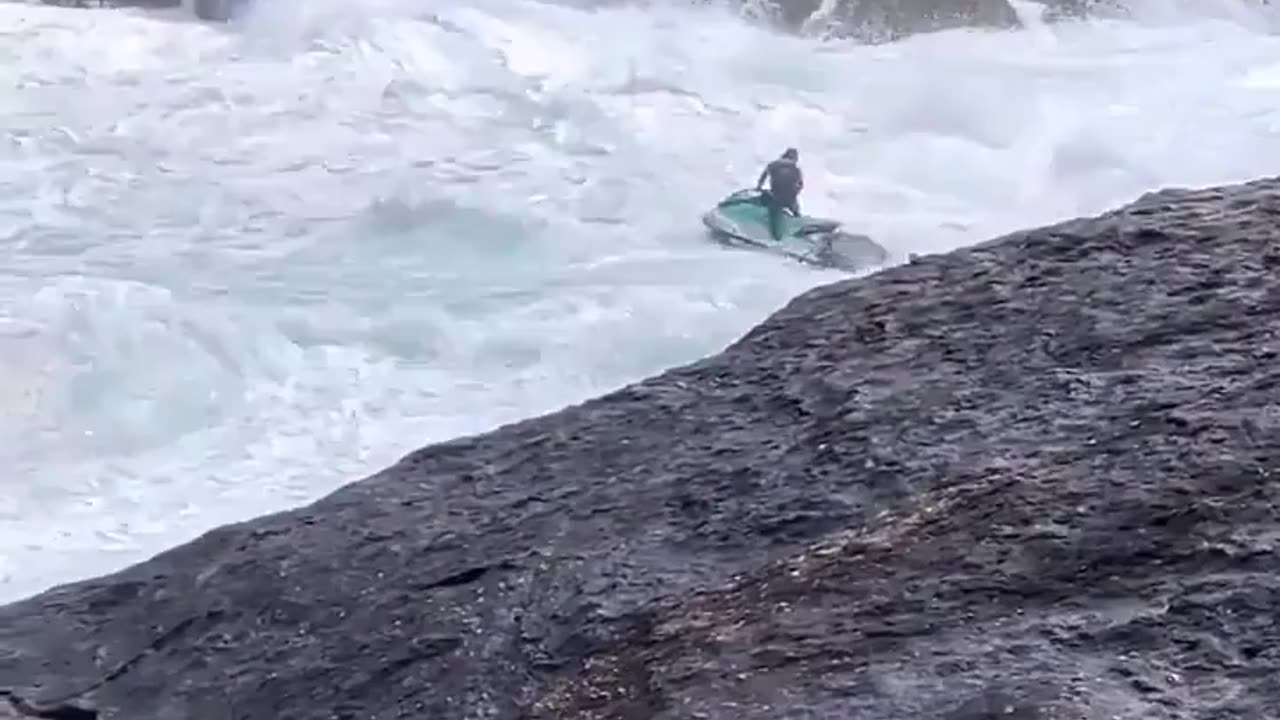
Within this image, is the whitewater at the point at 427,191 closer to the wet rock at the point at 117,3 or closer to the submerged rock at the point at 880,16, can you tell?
the wet rock at the point at 117,3

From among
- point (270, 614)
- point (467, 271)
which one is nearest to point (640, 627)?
point (270, 614)

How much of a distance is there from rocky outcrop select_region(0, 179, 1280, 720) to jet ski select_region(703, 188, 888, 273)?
40.5 ft

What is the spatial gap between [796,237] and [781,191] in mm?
535

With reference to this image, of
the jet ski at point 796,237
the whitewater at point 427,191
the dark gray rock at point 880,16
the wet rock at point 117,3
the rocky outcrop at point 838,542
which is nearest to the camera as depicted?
the rocky outcrop at point 838,542

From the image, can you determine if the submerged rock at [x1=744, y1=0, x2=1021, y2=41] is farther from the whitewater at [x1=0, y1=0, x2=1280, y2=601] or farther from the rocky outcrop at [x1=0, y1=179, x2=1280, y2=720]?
the rocky outcrop at [x1=0, y1=179, x2=1280, y2=720]

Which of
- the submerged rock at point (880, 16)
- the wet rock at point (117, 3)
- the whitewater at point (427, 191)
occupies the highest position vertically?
the submerged rock at point (880, 16)

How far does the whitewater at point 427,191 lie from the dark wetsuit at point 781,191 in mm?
429

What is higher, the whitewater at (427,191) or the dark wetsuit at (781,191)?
the dark wetsuit at (781,191)

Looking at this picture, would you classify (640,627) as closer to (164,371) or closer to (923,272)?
(923,272)

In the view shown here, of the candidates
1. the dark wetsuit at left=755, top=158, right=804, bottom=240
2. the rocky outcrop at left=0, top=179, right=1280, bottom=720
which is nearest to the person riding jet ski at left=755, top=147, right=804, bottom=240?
the dark wetsuit at left=755, top=158, right=804, bottom=240

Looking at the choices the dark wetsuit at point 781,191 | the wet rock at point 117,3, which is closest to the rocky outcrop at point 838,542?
the dark wetsuit at point 781,191

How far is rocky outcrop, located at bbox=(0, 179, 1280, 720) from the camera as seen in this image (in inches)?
73.3

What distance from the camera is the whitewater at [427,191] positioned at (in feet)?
37.5

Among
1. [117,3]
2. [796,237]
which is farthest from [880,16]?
[796,237]
